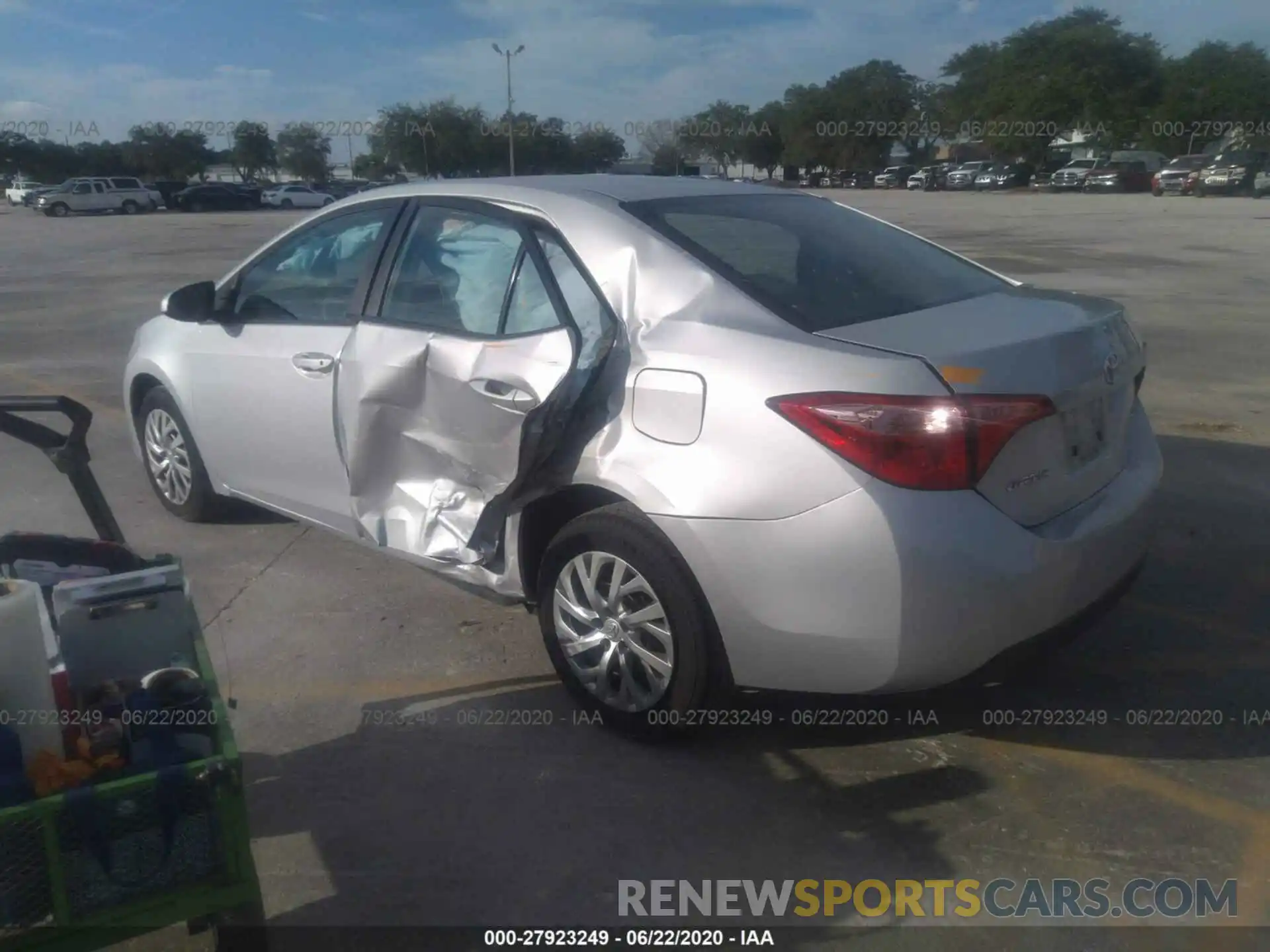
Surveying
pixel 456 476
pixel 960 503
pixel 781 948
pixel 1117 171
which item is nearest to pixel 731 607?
pixel 960 503

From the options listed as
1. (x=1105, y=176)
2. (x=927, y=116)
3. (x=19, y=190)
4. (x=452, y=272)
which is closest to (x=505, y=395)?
(x=452, y=272)

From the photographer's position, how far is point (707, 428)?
3.05m

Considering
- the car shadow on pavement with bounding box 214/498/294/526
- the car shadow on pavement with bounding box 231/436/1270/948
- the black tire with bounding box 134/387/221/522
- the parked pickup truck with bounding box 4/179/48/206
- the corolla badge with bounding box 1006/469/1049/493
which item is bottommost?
the car shadow on pavement with bounding box 231/436/1270/948

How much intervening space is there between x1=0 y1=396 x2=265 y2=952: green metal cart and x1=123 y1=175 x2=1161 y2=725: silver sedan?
1369 mm

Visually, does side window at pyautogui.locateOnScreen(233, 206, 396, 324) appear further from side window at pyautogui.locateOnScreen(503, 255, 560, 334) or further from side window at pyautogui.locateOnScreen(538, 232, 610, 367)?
side window at pyautogui.locateOnScreen(538, 232, 610, 367)

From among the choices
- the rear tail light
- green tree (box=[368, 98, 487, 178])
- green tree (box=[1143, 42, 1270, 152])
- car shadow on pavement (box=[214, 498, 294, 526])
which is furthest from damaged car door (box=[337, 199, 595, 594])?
green tree (box=[1143, 42, 1270, 152])

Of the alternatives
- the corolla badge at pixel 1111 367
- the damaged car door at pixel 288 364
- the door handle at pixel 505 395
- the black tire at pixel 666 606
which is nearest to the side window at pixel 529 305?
the door handle at pixel 505 395

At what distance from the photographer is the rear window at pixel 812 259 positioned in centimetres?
335

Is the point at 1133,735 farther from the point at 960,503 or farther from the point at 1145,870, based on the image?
the point at 960,503

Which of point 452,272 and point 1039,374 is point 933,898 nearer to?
point 1039,374

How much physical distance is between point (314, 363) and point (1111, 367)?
273 cm

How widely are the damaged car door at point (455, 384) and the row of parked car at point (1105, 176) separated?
156 feet

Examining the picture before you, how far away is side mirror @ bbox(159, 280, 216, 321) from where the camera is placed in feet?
15.6

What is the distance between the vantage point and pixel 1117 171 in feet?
168
